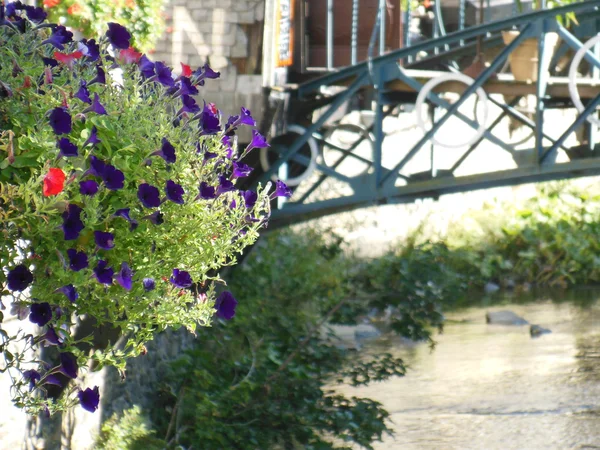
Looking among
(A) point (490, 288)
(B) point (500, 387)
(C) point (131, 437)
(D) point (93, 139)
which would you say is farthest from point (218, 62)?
(A) point (490, 288)

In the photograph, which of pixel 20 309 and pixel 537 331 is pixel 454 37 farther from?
pixel 20 309

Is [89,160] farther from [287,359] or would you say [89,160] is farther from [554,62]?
[554,62]

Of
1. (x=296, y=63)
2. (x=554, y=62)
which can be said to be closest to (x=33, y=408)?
(x=296, y=63)

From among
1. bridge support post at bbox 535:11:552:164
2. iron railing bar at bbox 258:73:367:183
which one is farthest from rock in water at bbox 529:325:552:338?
iron railing bar at bbox 258:73:367:183

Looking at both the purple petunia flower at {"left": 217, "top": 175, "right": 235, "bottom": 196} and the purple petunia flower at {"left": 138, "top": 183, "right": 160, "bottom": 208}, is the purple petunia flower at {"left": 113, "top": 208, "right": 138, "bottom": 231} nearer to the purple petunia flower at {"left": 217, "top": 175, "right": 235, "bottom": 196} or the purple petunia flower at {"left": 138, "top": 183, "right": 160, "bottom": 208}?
the purple petunia flower at {"left": 138, "top": 183, "right": 160, "bottom": 208}

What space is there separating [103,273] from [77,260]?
62 mm

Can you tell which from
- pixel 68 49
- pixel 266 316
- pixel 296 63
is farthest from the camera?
pixel 296 63

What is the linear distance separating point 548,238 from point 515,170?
279 inches

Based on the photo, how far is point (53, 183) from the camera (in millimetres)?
2031

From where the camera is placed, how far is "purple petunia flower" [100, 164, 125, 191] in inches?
83.2

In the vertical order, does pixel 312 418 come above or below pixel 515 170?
below

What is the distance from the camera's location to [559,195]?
51.3 ft

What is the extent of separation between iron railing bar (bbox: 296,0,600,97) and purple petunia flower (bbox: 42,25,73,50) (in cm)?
555

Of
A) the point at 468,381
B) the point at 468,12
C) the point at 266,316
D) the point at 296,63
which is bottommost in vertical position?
the point at 468,381
